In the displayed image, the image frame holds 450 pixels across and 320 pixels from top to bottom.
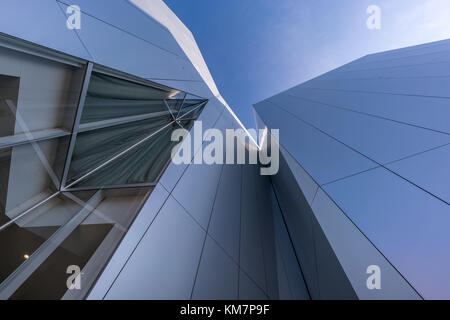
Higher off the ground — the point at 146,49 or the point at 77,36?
the point at 146,49

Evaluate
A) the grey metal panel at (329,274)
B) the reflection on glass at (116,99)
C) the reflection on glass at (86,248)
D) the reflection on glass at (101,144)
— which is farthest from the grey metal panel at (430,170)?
the reflection on glass at (116,99)

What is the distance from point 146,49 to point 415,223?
7.12 m

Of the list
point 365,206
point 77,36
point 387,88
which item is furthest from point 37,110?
point 387,88

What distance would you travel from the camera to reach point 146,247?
244 centimetres

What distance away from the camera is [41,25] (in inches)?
99.7

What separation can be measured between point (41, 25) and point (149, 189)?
282 cm

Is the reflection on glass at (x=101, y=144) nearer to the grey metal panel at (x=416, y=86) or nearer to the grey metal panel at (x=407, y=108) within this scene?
the grey metal panel at (x=407, y=108)

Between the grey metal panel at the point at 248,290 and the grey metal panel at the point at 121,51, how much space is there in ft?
18.3

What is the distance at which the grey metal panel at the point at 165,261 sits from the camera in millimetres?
2117

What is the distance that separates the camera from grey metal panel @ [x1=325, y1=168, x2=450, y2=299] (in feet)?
6.25

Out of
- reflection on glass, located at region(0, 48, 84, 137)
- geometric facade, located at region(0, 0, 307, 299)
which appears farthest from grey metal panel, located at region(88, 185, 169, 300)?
reflection on glass, located at region(0, 48, 84, 137)

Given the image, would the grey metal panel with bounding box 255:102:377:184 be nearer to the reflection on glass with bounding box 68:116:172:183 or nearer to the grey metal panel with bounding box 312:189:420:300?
the grey metal panel with bounding box 312:189:420:300

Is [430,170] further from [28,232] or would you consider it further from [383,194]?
[28,232]

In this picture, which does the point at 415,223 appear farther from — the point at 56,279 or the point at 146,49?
the point at 146,49
